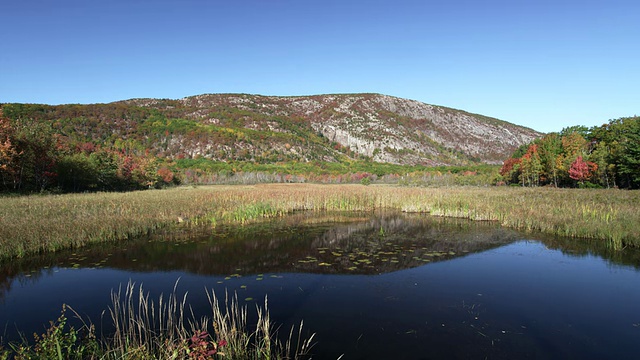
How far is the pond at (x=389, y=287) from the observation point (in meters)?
6.05

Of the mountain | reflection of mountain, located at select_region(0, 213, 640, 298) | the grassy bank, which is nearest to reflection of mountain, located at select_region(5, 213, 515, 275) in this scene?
reflection of mountain, located at select_region(0, 213, 640, 298)

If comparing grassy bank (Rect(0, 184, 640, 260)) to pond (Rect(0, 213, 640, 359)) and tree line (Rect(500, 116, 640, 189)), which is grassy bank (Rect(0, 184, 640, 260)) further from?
tree line (Rect(500, 116, 640, 189))

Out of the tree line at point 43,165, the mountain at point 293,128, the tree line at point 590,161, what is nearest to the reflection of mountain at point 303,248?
the tree line at point 43,165

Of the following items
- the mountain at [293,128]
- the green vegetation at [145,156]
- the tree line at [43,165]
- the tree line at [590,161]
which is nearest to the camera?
the tree line at [43,165]

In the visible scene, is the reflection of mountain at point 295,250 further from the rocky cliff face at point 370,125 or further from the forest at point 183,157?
the rocky cliff face at point 370,125

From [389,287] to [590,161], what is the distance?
5279 centimetres

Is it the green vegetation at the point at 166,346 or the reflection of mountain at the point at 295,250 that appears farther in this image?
the reflection of mountain at the point at 295,250

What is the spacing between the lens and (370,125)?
158 meters

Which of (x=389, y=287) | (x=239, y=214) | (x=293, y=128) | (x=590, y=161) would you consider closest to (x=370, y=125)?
(x=293, y=128)

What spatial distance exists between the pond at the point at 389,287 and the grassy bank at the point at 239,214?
0.97 metres

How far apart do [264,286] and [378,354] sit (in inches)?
161

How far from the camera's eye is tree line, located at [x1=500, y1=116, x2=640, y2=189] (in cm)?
3934

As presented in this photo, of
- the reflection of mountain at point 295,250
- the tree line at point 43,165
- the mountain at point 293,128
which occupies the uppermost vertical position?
the mountain at point 293,128

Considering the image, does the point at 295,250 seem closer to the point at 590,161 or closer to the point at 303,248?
the point at 303,248
